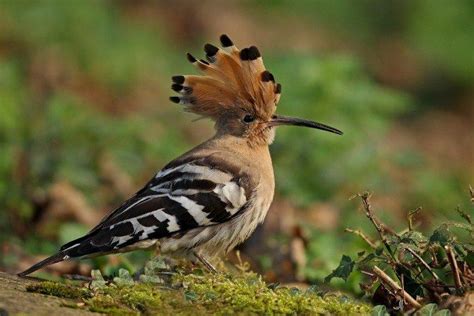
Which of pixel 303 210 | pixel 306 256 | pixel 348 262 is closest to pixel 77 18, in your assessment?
pixel 303 210

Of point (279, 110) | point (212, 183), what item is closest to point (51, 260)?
point (212, 183)

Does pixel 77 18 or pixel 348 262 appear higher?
pixel 77 18

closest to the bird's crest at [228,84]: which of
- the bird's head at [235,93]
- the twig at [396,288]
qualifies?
the bird's head at [235,93]

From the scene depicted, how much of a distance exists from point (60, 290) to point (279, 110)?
4.11m

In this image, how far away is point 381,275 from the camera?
3459mm

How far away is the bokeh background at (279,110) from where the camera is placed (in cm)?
625

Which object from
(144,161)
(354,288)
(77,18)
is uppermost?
(77,18)

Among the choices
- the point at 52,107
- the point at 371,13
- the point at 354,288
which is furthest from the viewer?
the point at 371,13

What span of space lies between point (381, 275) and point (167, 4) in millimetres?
10895

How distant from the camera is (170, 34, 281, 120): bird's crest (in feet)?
17.3

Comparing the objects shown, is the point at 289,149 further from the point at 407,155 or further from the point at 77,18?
the point at 77,18

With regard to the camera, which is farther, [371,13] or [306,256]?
[371,13]

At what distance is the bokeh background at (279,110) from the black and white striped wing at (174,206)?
41 cm

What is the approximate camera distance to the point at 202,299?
3.49 meters
